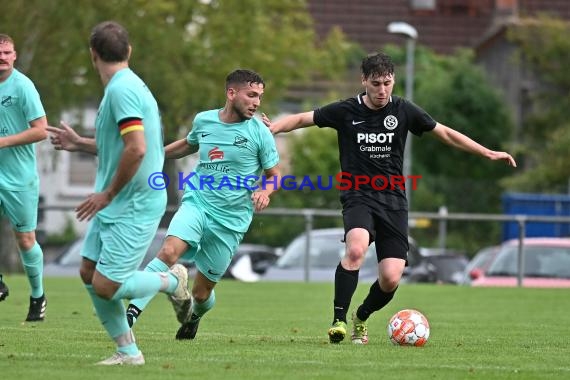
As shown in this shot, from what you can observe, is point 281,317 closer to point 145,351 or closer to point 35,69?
point 145,351

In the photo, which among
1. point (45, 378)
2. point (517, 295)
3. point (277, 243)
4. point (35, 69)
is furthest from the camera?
point (277, 243)

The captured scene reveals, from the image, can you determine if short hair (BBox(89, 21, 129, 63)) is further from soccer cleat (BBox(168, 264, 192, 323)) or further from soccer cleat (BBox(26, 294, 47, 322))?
soccer cleat (BBox(26, 294, 47, 322))

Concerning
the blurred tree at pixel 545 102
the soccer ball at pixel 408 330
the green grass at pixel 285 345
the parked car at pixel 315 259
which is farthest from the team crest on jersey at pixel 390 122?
the blurred tree at pixel 545 102

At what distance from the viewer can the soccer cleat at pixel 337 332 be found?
10.8 m

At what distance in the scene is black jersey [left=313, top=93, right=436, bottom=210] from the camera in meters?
11.2

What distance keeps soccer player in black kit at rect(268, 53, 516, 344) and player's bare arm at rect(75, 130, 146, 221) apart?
9.59 feet

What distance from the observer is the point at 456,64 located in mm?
48656

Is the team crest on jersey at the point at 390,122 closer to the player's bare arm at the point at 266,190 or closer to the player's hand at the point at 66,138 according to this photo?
the player's bare arm at the point at 266,190

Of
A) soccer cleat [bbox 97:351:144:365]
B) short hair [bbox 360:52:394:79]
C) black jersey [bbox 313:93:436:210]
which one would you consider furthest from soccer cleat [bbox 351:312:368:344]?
soccer cleat [bbox 97:351:144:365]

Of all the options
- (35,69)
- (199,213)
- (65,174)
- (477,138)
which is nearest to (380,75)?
(199,213)

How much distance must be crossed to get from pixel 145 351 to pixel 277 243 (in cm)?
2335

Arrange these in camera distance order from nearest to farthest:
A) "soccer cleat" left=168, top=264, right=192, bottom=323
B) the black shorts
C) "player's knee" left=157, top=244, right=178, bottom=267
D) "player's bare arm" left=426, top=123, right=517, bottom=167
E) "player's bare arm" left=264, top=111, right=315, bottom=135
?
"soccer cleat" left=168, top=264, right=192, bottom=323 → "player's knee" left=157, top=244, right=178, bottom=267 → the black shorts → "player's bare arm" left=264, top=111, right=315, bottom=135 → "player's bare arm" left=426, top=123, right=517, bottom=167

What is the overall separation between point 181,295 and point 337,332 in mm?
1666

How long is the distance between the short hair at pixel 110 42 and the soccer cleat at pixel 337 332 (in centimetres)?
332
